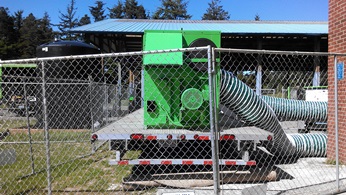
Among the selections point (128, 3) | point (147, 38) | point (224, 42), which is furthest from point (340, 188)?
point (128, 3)

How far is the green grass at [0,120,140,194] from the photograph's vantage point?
16.2 ft

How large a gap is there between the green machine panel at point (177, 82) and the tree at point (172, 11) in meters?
66.6

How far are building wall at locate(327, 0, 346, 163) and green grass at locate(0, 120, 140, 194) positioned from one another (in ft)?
12.9

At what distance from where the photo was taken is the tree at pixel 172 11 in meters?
69.7


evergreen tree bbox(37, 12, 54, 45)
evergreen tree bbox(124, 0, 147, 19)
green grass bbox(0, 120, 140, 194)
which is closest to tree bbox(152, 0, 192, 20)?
evergreen tree bbox(124, 0, 147, 19)

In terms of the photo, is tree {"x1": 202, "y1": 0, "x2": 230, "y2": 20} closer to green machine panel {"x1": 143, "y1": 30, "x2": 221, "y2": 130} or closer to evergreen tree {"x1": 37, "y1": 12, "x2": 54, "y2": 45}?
evergreen tree {"x1": 37, "y1": 12, "x2": 54, "y2": 45}

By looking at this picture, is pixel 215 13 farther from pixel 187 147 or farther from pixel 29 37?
pixel 187 147

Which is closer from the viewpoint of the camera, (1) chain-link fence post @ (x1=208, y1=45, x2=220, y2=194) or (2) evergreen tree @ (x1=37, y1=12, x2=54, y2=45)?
(1) chain-link fence post @ (x1=208, y1=45, x2=220, y2=194)

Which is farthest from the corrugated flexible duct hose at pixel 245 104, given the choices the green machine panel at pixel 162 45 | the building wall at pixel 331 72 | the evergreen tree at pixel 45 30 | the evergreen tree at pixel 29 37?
the evergreen tree at pixel 45 30

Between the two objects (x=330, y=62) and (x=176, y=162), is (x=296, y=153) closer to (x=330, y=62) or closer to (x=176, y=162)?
(x=330, y=62)

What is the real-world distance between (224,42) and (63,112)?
35.5ft

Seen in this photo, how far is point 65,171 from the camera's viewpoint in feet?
19.4

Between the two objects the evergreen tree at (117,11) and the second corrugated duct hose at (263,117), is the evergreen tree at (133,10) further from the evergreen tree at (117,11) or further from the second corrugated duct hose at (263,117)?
the second corrugated duct hose at (263,117)

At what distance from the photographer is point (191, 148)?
253 inches
